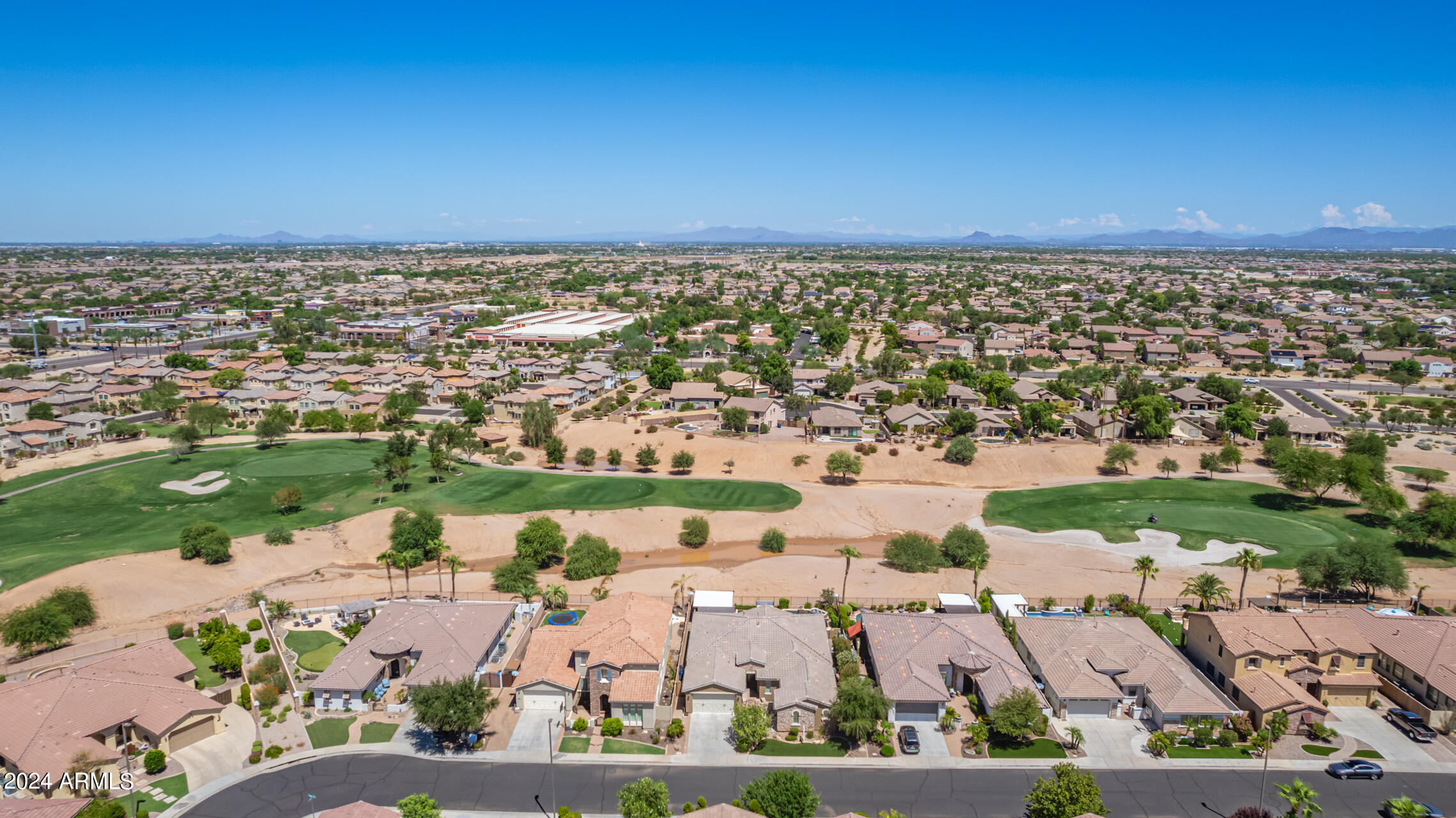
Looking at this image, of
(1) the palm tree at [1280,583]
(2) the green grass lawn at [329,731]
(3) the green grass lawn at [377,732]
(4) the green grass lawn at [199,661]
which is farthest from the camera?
(1) the palm tree at [1280,583]

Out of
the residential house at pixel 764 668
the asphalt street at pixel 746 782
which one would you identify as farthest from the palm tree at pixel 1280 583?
the residential house at pixel 764 668

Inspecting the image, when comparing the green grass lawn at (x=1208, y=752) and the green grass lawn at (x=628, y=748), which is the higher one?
the green grass lawn at (x=1208, y=752)

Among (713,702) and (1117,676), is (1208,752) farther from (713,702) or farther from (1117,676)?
(713,702)

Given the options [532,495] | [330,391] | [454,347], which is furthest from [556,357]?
[532,495]

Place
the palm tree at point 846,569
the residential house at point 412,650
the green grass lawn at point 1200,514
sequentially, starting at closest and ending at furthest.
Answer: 1. the residential house at point 412,650
2. the palm tree at point 846,569
3. the green grass lawn at point 1200,514

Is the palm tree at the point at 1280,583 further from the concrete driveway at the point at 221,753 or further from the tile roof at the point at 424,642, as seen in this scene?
the concrete driveway at the point at 221,753

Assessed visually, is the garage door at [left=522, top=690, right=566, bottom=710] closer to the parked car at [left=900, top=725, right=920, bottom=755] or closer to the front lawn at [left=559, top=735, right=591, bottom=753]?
the front lawn at [left=559, top=735, right=591, bottom=753]
